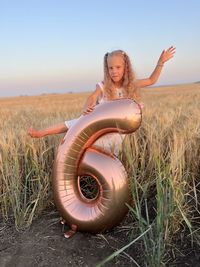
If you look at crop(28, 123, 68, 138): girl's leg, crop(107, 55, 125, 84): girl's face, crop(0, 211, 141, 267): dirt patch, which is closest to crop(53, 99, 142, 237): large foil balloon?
crop(0, 211, 141, 267): dirt patch

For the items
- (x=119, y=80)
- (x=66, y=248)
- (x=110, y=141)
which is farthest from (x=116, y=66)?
(x=66, y=248)

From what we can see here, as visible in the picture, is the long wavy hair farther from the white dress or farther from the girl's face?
the white dress

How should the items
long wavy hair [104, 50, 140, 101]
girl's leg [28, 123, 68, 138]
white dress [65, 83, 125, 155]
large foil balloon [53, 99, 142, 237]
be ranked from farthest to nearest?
1. long wavy hair [104, 50, 140, 101]
2. girl's leg [28, 123, 68, 138]
3. white dress [65, 83, 125, 155]
4. large foil balloon [53, 99, 142, 237]

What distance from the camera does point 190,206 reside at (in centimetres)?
230

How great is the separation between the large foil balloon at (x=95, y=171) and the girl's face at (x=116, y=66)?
0.45 meters

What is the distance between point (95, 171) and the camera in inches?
91.2

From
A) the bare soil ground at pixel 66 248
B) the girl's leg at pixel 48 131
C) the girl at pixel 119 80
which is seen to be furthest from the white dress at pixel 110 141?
the bare soil ground at pixel 66 248

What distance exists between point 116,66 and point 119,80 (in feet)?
0.43

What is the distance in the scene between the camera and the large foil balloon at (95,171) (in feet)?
7.37

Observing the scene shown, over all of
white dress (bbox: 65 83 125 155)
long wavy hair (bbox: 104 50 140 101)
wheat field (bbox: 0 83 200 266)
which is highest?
long wavy hair (bbox: 104 50 140 101)

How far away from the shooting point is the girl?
9.13ft

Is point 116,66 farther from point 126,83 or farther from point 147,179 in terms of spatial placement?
point 147,179

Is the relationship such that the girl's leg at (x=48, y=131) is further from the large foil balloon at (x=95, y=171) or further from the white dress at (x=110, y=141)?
the large foil balloon at (x=95, y=171)

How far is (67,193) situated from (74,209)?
102 mm
